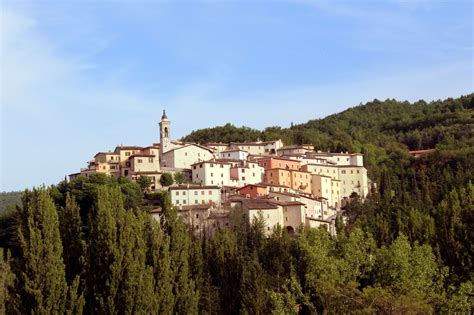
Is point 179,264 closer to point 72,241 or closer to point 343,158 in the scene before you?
point 72,241

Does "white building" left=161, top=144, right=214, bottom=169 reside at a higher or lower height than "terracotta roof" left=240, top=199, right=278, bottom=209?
higher

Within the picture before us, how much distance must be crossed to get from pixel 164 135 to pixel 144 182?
1028 centimetres

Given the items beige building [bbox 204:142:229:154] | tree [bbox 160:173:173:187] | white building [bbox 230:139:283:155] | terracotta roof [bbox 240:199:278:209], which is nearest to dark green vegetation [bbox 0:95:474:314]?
terracotta roof [bbox 240:199:278:209]

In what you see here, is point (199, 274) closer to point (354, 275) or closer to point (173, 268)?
point (173, 268)

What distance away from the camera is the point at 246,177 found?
72375mm

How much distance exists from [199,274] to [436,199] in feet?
120

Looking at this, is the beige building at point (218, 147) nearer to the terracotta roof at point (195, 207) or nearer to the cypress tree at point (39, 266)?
the terracotta roof at point (195, 207)

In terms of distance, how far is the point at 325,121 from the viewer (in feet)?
441

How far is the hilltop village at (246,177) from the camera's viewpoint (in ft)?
201

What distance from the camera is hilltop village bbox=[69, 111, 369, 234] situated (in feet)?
201

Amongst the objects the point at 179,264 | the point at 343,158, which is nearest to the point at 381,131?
the point at 343,158

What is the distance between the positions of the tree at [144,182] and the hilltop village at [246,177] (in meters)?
0.80

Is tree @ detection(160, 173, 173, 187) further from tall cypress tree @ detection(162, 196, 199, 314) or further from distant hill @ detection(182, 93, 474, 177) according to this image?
tall cypress tree @ detection(162, 196, 199, 314)

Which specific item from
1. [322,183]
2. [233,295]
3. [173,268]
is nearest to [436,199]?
[322,183]
